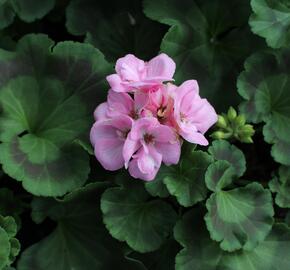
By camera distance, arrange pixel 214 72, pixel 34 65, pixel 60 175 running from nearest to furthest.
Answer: pixel 60 175, pixel 34 65, pixel 214 72

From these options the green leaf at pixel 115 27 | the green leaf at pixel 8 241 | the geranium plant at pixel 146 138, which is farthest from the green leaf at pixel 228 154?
the green leaf at pixel 8 241

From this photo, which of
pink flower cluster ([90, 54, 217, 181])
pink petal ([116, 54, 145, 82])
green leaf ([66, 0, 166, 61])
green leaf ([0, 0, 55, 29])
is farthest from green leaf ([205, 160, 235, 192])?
green leaf ([0, 0, 55, 29])

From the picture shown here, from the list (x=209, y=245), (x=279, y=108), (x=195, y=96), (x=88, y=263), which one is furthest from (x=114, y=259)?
(x=279, y=108)

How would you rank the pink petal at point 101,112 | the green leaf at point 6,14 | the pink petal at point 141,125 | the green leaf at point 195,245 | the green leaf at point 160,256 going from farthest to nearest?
the green leaf at point 6,14, the green leaf at point 160,256, the green leaf at point 195,245, the pink petal at point 101,112, the pink petal at point 141,125

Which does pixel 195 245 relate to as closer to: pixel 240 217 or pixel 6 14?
pixel 240 217

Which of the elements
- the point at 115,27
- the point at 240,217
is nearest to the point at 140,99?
the point at 240,217

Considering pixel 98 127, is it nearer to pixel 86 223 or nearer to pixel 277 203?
pixel 86 223

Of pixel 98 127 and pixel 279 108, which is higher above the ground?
pixel 98 127

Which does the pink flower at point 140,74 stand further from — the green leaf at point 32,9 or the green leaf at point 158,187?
the green leaf at point 32,9

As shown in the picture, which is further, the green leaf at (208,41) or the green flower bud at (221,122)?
the green leaf at (208,41)
